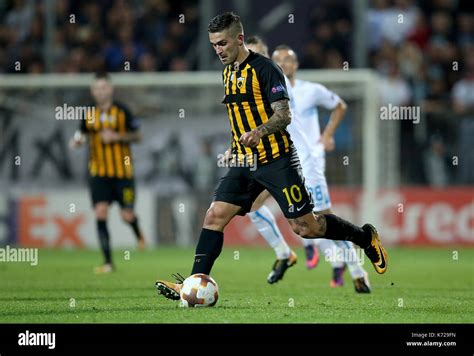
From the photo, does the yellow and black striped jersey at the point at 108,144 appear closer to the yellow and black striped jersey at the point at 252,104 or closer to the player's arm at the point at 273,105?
the yellow and black striped jersey at the point at 252,104

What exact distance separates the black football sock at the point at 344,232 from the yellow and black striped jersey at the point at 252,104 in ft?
2.62

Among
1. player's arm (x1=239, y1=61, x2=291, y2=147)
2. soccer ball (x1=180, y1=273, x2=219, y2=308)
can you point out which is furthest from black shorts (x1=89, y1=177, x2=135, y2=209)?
player's arm (x1=239, y1=61, x2=291, y2=147)

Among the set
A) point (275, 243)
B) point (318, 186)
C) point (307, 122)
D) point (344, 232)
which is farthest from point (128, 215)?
point (344, 232)

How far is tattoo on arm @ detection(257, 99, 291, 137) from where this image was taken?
8.40 m

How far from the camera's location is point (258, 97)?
28.6ft

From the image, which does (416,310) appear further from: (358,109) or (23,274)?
(358,109)

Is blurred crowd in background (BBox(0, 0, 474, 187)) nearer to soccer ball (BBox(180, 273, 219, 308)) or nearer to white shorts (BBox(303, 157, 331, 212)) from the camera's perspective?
white shorts (BBox(303, 157, 331, 212))

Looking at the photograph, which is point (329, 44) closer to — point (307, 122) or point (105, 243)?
point (105, 243)

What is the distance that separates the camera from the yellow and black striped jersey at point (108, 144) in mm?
14016

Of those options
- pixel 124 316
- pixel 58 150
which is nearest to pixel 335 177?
pixel 58 150

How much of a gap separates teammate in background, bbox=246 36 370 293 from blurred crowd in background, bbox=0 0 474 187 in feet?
24.7

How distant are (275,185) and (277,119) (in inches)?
23.1

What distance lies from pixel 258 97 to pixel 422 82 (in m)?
11.2
